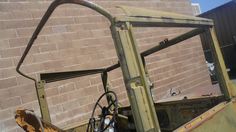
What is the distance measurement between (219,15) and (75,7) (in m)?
10.9

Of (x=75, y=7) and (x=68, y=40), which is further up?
(x=75, y=7)

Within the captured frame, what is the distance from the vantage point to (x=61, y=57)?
562 cm

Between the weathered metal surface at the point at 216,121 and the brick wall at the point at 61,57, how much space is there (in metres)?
1.12

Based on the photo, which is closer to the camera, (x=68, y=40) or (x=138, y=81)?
(x=138, y=81)

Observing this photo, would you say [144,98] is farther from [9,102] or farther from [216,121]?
[9,102]

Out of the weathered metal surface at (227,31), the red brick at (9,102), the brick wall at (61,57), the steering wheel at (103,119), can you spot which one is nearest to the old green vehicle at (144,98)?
the steering wheel at (103,119)

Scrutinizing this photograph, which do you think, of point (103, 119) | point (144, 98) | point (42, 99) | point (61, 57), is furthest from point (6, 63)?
point (144, 98)

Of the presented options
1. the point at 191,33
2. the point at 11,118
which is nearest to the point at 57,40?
the point at 11,118

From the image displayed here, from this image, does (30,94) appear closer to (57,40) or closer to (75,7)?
(57,40)

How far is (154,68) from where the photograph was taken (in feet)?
23.6

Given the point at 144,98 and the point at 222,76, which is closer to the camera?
the point at 144,98

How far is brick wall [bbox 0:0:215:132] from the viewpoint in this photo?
16.3ft

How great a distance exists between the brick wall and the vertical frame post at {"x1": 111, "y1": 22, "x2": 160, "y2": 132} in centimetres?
225

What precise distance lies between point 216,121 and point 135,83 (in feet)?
3.67
